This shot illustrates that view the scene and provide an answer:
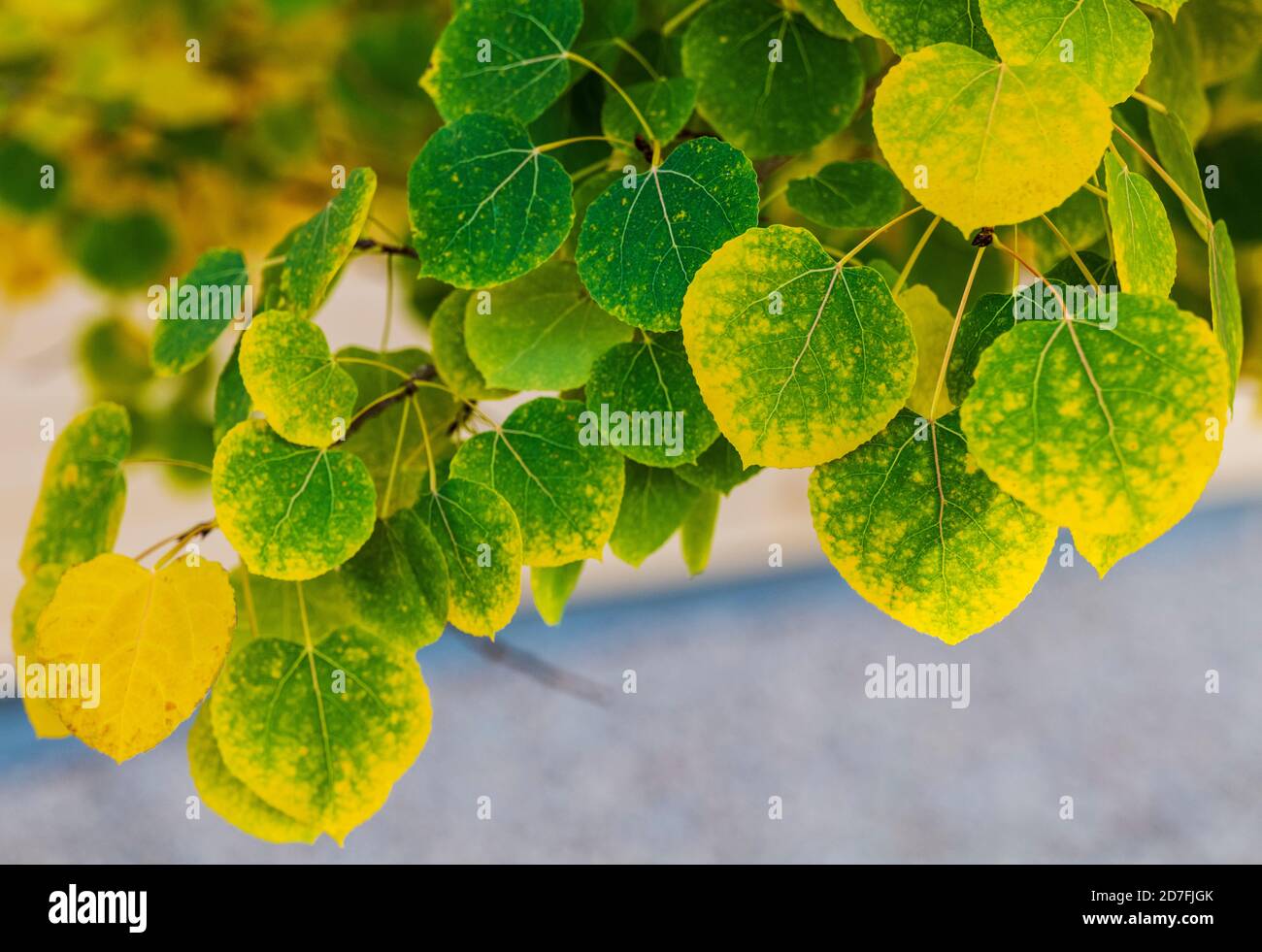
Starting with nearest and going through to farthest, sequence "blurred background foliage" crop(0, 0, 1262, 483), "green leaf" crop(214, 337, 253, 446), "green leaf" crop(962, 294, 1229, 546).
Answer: "green leaf" crop(962, 294, 1229, 546) → "green leaf" crop(214, 337, 253, 446) → "blurred background foliage" crop(0, 0, 1262, 483)

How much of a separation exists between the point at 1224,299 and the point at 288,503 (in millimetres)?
244

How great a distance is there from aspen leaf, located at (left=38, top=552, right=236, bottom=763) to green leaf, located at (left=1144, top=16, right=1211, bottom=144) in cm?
31

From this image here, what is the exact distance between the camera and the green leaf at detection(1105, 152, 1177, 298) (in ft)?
0.78

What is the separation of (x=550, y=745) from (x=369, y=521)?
147 cm

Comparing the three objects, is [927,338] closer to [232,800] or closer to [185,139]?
[232,800]

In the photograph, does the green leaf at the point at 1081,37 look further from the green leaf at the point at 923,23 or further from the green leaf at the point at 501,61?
the green leaf at the point at 501,61

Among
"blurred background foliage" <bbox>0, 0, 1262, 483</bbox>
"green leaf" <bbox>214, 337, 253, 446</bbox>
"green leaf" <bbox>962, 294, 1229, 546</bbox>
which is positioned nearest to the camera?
"green leaf" <bbox>962, 294, 1229, 546</bbox>

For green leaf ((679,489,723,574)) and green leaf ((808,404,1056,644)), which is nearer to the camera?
green leaf ((808,404,1056,644))

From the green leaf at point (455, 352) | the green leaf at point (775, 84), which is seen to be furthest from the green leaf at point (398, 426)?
the green leaf at point (775, 84)

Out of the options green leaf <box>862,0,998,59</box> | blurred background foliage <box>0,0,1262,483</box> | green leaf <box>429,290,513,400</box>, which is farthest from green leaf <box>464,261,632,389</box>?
blurred background foliage <box>0,0,1262,483</box>

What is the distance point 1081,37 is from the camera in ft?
0.76

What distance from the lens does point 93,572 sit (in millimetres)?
298

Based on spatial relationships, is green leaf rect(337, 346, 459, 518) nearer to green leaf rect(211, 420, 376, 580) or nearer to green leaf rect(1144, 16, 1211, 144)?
green leaf rect(211, 420, 376, 580)

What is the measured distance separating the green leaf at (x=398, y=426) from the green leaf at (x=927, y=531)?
0.14m
